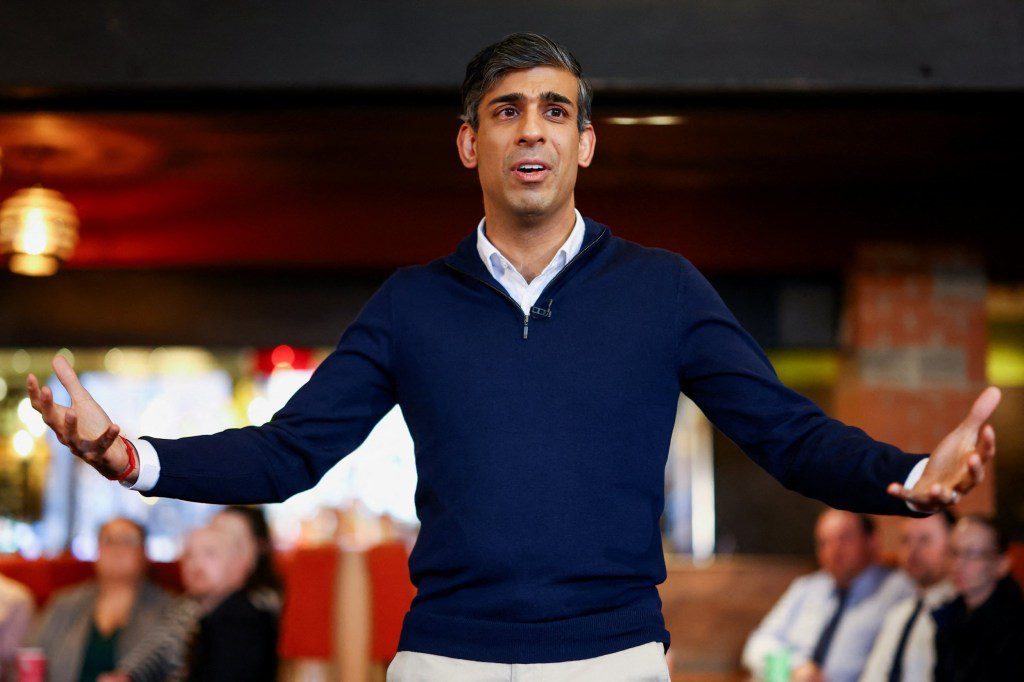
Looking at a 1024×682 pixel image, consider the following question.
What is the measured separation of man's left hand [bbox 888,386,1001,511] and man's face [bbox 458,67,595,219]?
58cm

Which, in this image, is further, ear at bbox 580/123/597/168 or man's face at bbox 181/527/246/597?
man's face at bbox 181/527/246/597

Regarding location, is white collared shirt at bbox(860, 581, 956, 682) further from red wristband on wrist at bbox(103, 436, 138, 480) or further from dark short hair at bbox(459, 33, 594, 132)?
red wristband on wrist at bbox(103, 436, 138, 480)

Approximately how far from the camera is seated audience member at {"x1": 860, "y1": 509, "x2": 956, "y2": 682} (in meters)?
3.52

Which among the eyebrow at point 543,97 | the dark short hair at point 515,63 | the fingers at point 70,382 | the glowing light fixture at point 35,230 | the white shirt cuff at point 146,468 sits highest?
the glowing light fixture at point 35,230

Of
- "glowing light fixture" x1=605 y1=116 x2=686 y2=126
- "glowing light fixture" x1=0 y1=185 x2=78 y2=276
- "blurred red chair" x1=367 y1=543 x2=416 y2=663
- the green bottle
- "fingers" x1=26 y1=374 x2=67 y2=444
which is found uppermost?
"glowing light fixture" x1=605 y1=116 x2=686 y2=126

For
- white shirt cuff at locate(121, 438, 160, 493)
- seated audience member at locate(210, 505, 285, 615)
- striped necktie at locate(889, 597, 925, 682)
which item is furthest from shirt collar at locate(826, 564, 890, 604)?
white shirt cuff at locate(121, 438, 160, 493)

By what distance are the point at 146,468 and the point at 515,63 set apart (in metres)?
0.70

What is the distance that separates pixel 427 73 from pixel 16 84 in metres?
1.34

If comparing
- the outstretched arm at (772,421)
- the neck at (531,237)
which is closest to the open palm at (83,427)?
the neck at (531,237)

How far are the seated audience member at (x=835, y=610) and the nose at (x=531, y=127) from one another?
110 inches

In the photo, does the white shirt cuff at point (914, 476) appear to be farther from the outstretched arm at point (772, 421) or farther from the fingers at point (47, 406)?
the fingers at point (47, 406)

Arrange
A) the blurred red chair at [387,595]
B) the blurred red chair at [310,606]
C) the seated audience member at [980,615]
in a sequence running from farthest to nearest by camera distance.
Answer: the blurred red chair at [310,606] < the blurred red chair at [387,595] < the seated audience member at [980,615]

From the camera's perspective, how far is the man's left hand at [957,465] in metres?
1.19

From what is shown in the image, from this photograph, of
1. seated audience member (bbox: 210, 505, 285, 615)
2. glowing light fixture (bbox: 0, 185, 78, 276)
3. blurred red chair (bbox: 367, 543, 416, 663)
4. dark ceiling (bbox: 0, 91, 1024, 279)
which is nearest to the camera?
seated audience member (bbox: 210, 505, 285, 615)
